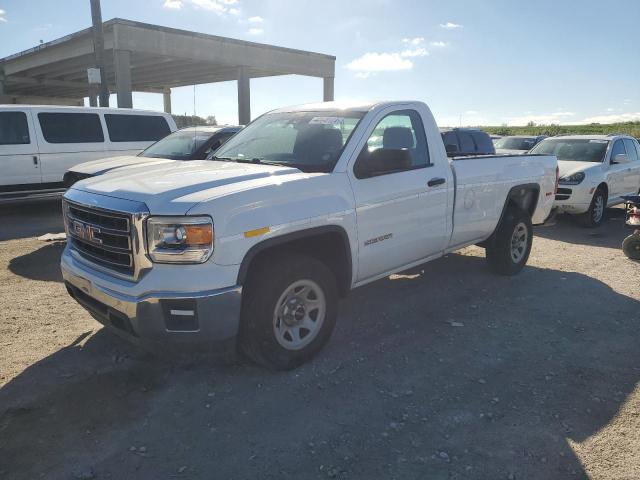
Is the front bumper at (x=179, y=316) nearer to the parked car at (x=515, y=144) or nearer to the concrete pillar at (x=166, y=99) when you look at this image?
the parked car at (x=515, y=144)

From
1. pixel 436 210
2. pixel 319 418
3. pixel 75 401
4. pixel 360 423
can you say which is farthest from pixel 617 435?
pixel 75 401

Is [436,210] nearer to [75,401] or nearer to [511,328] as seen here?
[511,328]

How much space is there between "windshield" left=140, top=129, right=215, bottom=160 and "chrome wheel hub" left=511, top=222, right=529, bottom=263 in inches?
202

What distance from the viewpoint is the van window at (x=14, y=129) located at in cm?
926

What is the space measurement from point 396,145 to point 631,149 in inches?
353

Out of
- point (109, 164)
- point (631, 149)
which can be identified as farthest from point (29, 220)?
point (631, 149)

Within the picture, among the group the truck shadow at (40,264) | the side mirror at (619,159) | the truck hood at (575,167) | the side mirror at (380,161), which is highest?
the side mirror at (380,161)

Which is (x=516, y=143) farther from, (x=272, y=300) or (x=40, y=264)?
(x=272, y=300)

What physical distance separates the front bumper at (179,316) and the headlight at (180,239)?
22 cm

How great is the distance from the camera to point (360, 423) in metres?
3.08

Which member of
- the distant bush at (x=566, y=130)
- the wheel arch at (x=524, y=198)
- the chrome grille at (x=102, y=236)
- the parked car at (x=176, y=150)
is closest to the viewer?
the chrome grille at (x=102, y=236)

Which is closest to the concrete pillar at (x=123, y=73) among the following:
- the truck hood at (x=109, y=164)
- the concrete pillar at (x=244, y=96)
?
the concrete pillar at (x=244, y=96)

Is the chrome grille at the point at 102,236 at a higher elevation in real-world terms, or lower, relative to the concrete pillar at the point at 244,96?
lower

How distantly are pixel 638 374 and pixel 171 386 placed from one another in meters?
3.50
